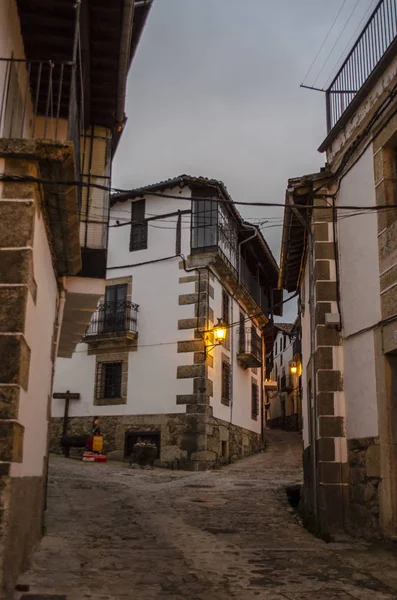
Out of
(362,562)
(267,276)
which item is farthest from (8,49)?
(267,276)

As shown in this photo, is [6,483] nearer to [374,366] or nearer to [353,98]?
[374,366]

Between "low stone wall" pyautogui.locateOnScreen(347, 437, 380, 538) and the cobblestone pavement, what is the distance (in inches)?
12.4

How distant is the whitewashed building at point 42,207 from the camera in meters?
4.80

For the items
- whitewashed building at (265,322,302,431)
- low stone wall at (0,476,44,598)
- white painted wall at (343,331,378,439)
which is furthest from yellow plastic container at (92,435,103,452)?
whitewashed building at (265,322,302,431)

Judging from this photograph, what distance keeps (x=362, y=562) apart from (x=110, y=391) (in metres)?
15.8

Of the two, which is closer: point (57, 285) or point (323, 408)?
point (57, 285)

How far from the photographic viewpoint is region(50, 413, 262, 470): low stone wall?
19.6 meters

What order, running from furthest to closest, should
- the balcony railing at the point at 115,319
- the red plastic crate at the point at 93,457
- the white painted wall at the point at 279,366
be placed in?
the white painted wall at the point at 279,366 → the balcony railing at the point at 115,319 → the red plastic crate at the point at 93,457

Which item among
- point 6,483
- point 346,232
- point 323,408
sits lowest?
point 6,483

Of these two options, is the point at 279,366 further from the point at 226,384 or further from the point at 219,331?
the point at 219,331

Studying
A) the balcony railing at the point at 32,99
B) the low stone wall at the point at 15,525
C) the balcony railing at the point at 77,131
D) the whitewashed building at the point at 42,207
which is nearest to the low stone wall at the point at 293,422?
the whitewashed building at the point at 42,207

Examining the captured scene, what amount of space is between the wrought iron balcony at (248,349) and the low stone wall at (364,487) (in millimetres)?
16104

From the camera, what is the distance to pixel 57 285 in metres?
8.10

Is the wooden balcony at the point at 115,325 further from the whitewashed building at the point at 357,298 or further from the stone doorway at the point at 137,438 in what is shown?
the whitewashed building at the point at 357,298
